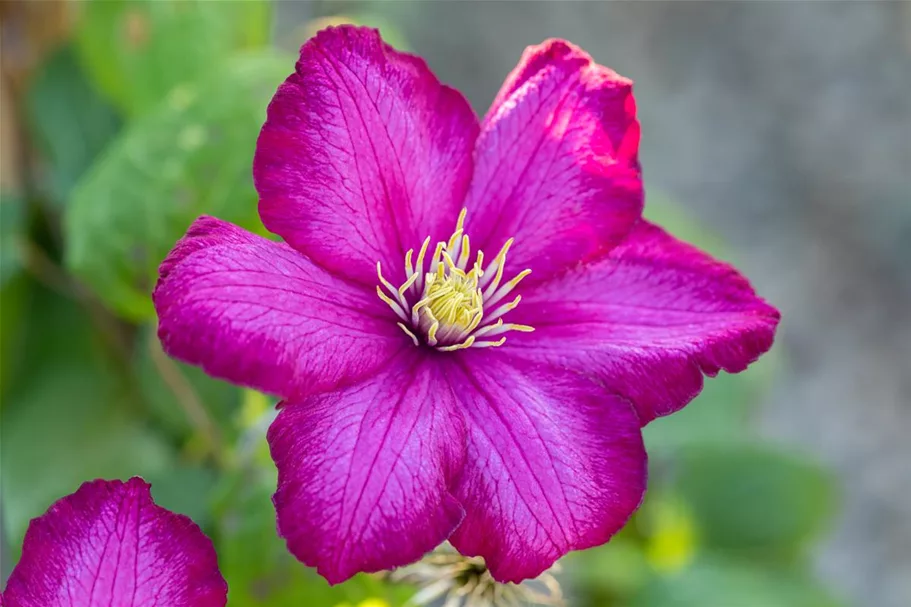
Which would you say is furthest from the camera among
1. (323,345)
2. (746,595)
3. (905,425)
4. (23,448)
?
(905,425)

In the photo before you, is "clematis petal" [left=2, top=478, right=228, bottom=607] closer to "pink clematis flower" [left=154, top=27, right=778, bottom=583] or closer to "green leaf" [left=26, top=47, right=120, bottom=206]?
"pink clematis flower" [left=154, top=27, right=778, bottom=583]

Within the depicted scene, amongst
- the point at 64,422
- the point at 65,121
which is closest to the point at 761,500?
the point at 64,422

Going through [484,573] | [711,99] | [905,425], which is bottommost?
[484,573]

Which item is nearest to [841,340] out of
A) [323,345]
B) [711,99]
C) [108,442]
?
[711,99]

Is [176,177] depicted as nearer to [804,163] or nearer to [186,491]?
[186,491]

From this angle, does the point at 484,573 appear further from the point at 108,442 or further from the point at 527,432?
the point at 108,442

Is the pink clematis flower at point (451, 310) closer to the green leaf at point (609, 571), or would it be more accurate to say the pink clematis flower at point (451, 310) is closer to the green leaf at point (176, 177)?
the green leaf at point (176, 177)

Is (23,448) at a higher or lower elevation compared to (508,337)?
lower
